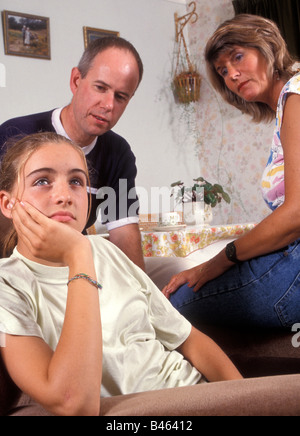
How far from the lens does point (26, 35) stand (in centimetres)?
79

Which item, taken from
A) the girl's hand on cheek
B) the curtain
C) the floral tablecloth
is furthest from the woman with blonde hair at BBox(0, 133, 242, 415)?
the curtain

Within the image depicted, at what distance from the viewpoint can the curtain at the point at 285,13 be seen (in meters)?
1.31

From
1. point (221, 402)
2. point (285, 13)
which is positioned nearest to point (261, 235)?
point (221, 402)

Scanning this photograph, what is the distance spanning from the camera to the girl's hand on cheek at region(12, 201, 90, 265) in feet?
1.50

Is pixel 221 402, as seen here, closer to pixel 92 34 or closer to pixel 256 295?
pixel 256 295

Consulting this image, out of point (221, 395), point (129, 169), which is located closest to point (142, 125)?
point (129, 169)

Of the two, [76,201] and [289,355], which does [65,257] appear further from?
[289,355]

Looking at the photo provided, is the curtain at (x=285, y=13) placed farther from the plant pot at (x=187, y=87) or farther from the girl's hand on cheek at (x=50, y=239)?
the girl's hand on cheek at (x=50, y=239)

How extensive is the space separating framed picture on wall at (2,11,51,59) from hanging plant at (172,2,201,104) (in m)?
0.29

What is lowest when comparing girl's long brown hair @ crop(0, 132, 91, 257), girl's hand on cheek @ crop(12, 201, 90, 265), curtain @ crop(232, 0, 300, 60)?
girl's hand on cheek @ crop(12, 201, 90, 265)

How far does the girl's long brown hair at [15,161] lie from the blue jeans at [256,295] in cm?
33

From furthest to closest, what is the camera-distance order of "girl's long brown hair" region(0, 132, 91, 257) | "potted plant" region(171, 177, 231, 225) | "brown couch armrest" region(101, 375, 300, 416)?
"potted plant" region(171, 177, 231, 225) → "girl's long brown hair" region(0, 132, 91, 257) → "brown couch armrest" region(101, 375, 300, 416)

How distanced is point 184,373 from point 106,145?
397mm

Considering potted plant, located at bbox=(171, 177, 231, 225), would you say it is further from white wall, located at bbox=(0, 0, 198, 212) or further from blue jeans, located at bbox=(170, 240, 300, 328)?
blue jeans, located at bbox=(170, 240, 300, 328)
